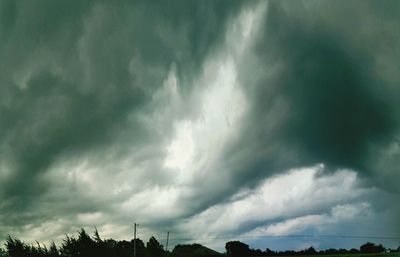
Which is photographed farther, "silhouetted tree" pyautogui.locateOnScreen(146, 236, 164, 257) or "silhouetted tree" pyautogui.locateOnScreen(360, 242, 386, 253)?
"silhouetted tree" pyautogui.locateOnScreen(360, 242, 386, 253)

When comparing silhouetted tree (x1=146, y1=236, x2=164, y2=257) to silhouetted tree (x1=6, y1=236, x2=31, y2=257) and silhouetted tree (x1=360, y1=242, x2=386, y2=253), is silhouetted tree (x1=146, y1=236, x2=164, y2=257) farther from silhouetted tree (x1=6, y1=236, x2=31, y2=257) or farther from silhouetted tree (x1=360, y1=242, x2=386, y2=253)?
silhouetted tree (x1=360, y1=242, x2=386, y2=253)

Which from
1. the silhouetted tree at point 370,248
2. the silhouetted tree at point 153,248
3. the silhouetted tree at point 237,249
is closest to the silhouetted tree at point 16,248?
the silhouetted tree at point 153,248

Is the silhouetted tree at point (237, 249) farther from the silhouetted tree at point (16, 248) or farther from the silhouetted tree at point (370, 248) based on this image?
the silhouetted tree at point (16, 248)

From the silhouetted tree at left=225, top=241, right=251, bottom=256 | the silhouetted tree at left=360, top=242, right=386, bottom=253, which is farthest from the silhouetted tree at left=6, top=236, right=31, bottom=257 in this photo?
Answer: the silhouetted tree at left=360, top=242, right=386, bottom=253

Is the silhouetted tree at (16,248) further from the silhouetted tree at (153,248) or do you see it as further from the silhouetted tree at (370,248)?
the silhouetted tree at (370,248)

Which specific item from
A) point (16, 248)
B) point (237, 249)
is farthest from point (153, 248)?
point (237, 249)

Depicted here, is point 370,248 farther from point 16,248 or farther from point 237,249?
point 16,248

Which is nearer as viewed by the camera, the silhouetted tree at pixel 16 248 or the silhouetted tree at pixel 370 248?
the silhouetted tree at pixel 16 248

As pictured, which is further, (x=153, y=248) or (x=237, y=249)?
(x=237, y=249)

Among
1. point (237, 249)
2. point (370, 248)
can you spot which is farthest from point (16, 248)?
point (370, 248)

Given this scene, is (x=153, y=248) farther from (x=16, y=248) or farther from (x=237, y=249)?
(x=237, y=249)

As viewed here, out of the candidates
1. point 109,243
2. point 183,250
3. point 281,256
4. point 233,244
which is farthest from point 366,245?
point 109,243

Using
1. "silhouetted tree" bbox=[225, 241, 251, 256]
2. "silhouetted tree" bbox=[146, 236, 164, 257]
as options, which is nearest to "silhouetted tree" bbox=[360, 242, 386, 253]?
"silhouetted tree" bbox=[225, 241, 251, 256]

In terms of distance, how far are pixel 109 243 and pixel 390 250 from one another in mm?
75687
